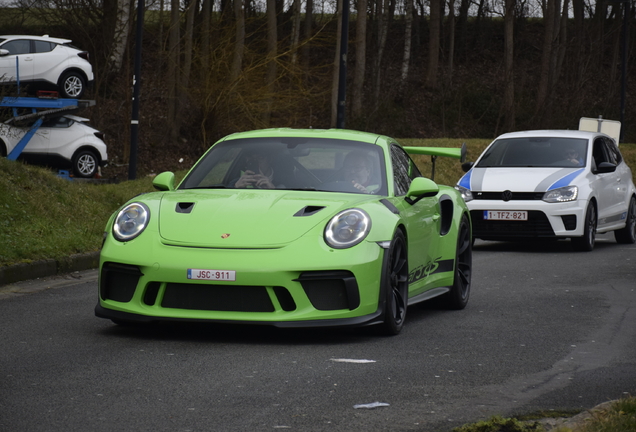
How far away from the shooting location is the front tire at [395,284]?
261 inches

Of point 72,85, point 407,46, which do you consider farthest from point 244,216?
point 407,46

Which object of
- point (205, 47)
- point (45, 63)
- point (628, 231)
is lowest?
point (628, 231)

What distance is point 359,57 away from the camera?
41.3 meters

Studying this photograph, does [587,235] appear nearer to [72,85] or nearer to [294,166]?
[294,166]

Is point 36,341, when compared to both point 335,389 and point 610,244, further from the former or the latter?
point 610,244

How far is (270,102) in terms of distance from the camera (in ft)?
97.8

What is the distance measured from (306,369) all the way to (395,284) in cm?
138

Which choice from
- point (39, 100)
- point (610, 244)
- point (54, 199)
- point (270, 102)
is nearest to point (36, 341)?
point (54, 199)

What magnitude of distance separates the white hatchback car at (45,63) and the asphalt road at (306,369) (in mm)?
18679

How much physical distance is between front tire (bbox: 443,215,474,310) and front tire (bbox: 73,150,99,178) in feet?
63.2

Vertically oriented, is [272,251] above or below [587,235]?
above

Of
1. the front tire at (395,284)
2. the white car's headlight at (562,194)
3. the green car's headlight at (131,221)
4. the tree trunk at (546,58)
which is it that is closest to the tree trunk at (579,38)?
the tree trunk at (546,58)

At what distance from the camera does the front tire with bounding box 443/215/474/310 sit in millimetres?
8445

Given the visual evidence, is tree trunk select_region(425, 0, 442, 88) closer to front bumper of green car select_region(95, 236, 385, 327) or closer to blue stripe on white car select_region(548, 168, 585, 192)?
blue stripe on white car select_region(548, 168, 585, 192)
